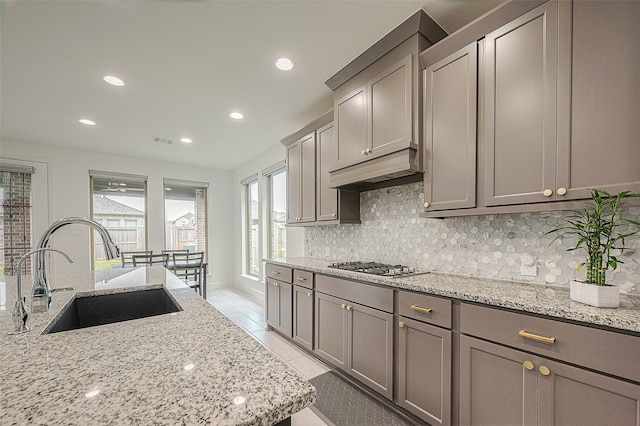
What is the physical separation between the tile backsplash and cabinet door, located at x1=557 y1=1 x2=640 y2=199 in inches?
14.4

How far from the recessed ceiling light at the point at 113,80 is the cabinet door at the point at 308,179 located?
1831mm

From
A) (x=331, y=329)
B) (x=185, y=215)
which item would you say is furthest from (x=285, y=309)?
(x=185, y=215)

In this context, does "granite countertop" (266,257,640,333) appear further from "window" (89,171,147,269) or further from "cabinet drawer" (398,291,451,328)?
"window" (89,171,147,269)

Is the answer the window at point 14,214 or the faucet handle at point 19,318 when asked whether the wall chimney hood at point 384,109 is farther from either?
the window at point 14,214

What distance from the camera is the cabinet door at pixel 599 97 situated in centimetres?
118

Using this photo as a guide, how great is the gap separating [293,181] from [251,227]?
2.64 metres

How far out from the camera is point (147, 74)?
245 centimetres

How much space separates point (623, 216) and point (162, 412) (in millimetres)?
2085

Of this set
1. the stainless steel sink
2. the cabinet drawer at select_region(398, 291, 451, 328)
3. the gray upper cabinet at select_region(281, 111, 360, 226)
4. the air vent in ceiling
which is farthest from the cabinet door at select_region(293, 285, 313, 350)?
the air vent in ceiling

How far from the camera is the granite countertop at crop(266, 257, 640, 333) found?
1077 mm

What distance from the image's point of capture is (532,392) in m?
1.23

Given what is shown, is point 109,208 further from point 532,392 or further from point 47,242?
point 532,392

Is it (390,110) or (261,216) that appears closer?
(390,110)

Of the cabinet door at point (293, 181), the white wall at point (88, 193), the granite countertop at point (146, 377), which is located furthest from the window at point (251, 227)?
the granite countertop at point (146, 377)
